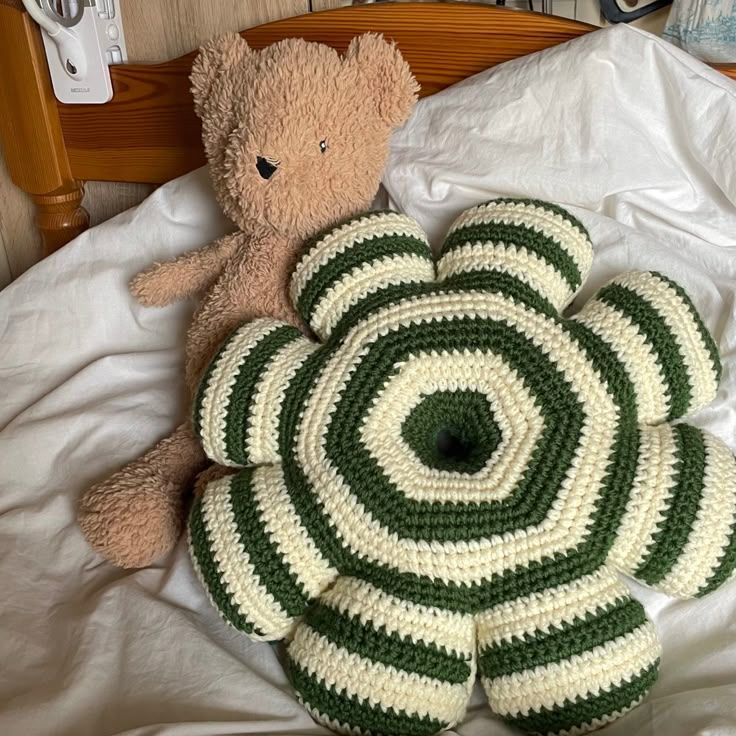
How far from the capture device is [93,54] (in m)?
1.06

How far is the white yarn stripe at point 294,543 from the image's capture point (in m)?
0.63

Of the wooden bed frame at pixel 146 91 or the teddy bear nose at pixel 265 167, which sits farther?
the wooden bed frame at pixel 146 91

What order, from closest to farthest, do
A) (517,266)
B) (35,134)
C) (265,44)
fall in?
(517,266), (265,44), (35,134)

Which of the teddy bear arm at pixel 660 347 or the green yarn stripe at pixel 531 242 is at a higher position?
the green yarn stripe at pixel 531 242

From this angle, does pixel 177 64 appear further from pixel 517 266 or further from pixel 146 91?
pixel 517 266

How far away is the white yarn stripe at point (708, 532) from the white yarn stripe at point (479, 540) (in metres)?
0.08

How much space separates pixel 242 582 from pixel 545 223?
43 cm

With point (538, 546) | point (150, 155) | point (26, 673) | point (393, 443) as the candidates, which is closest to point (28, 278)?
point (150, 155)

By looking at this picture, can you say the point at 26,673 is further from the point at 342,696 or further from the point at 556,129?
the point at 556,129

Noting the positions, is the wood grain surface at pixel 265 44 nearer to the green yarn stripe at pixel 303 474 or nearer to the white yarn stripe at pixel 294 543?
the green yarn stripe at pixel 303 474

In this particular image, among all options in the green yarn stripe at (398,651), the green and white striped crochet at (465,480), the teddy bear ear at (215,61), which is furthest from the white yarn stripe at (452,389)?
the teddy bear ear at (215,61)

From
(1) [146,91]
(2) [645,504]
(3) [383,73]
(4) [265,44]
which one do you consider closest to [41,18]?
(1) [146,91]

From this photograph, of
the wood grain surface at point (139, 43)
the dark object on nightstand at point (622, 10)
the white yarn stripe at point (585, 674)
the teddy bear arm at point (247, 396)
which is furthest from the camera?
the wood grain surface at point (139, 43)

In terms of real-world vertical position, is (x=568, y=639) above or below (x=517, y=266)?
below
